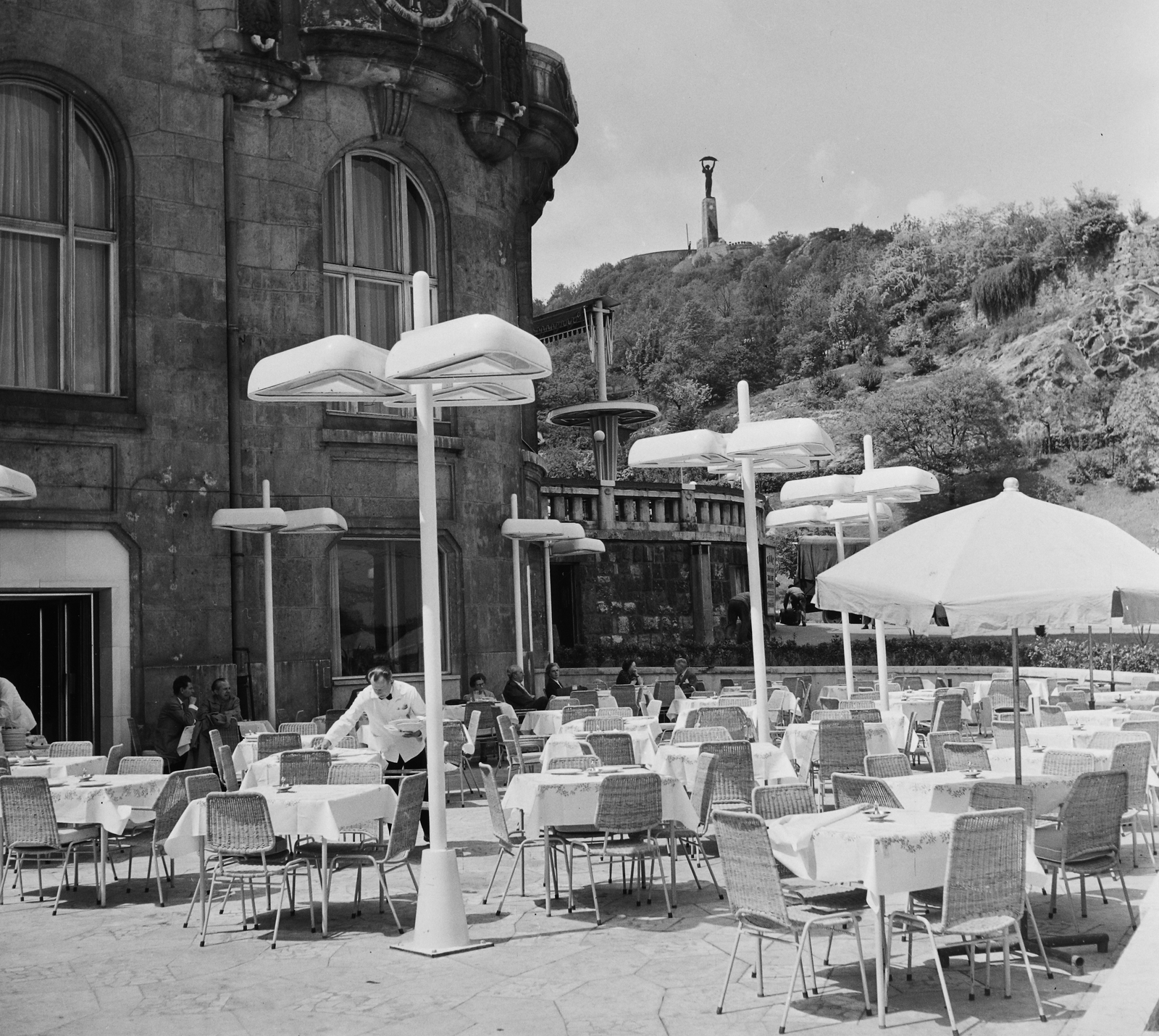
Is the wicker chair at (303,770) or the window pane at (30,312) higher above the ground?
the window pane at (30,312)

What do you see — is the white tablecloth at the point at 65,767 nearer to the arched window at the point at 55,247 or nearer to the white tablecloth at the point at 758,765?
the white tablecloth at the point at 758,765

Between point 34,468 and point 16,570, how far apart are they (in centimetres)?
120

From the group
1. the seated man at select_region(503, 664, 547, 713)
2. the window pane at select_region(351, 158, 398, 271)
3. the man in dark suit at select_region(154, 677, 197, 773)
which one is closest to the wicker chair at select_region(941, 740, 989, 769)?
the man in dark suit at select_region(154, 677, 197, 773)

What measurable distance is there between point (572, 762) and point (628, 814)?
1.27 meters

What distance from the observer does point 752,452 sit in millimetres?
11477

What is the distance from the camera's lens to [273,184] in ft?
59.6

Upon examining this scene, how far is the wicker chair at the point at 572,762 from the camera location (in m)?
9.77

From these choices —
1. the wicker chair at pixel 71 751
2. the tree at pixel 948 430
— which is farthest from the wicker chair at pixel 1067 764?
the tree at pixel 948 430

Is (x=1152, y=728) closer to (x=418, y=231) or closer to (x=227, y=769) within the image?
(x=227, y=769)

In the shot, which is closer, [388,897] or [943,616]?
[943,616]

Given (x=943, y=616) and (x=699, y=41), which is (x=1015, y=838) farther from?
(x=699, y=41)

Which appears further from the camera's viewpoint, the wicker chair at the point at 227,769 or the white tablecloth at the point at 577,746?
the wicker chair at the point at 227,769

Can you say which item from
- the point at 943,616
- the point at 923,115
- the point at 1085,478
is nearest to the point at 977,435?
the point at 1085,478

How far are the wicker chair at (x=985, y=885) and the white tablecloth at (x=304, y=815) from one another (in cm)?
364
